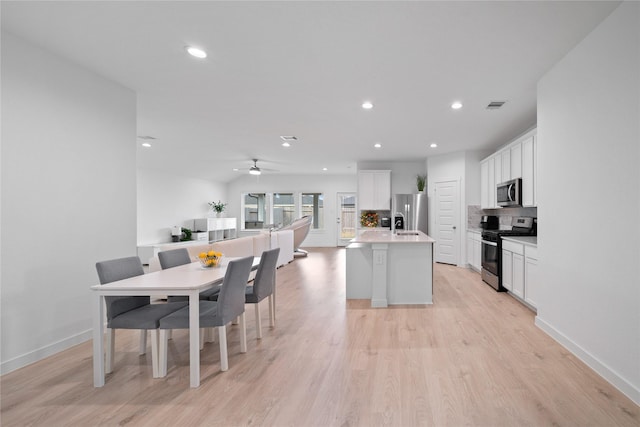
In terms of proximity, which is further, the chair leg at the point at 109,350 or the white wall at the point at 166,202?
the white wall at the point at 166,202

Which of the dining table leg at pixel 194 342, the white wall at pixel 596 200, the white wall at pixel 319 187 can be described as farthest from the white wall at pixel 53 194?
the white wall at pixel 319 187

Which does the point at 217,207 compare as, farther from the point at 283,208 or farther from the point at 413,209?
the point at 413,209

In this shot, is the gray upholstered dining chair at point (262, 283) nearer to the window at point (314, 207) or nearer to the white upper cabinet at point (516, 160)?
the white upper cabinet at point (516, 160)

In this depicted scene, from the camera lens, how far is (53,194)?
296 cm

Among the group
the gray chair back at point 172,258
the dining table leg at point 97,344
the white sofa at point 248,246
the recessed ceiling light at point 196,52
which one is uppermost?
the recessed ceiling light at point 196,52

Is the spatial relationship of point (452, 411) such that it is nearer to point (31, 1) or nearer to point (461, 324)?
point (461, 324)

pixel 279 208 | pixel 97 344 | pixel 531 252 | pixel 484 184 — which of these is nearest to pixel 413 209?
pixel 484 184

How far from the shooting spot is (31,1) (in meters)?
2.26

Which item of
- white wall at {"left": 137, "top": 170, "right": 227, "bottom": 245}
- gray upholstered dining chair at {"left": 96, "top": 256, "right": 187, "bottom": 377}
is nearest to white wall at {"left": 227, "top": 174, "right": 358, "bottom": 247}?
white wall at {"left": 137, "top": 170, "right": 227, "bottom": 245}

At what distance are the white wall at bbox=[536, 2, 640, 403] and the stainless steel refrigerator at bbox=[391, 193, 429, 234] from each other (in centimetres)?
481

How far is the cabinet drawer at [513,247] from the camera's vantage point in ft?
13.9

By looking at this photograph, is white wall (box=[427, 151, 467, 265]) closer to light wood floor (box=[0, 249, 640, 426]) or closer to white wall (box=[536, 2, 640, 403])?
light wood floor (box=[0, 249, 640, 426])

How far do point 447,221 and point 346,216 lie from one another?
179 inches

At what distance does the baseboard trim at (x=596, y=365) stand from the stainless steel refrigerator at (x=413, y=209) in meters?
4.89
